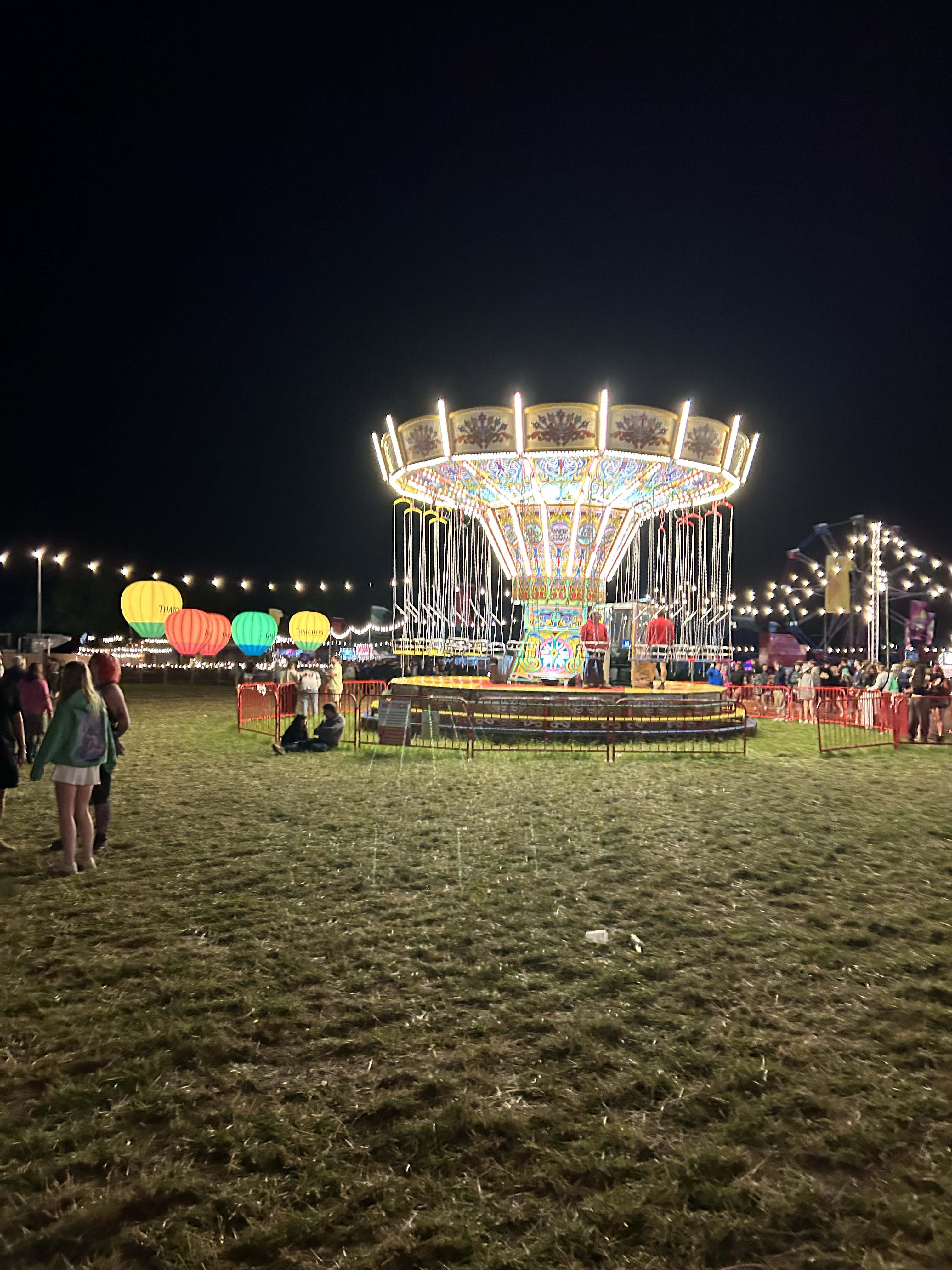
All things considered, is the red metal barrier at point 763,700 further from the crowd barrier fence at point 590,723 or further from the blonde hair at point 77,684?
the blonde hair at point 77,684

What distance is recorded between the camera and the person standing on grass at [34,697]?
9.70 metres

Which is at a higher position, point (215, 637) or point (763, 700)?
point (215, 637)

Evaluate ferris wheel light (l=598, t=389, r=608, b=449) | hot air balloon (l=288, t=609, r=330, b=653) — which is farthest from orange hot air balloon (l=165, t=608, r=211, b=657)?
ferris wheel light (l=598, t=389, r=608, b=449)

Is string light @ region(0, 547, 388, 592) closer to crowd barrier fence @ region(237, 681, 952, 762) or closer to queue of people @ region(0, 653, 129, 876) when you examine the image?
crowd barrier fence @ region(237, 681, 952, 762)

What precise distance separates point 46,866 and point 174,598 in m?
20.9

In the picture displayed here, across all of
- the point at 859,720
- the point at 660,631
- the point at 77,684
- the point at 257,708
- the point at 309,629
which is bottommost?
the point at 859,720

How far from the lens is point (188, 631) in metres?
22.6

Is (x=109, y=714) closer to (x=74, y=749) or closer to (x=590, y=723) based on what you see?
(x=74, y=749)

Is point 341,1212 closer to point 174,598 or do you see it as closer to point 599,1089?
point 599,1089

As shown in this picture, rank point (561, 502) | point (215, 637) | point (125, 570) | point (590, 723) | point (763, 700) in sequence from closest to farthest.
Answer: point (590, 723) → point (561, 502) → point (763, 700) → point (215, 637) → point (125, 570)

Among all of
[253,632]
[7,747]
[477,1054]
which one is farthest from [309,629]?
[477,1054]

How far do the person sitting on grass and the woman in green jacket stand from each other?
241 inches

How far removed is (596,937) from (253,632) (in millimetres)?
23882

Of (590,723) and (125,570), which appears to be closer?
(590,723)
